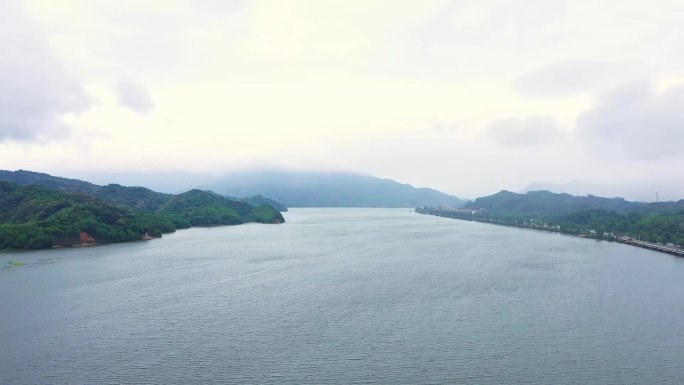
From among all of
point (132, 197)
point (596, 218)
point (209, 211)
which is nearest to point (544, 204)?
point (596, 218)

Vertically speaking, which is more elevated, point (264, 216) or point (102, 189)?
point (102, 189)

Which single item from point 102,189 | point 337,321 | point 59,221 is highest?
point 102,189

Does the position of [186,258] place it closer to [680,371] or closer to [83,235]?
[83,235]

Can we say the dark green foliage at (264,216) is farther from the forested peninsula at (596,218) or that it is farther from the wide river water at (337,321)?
the wide river water at (337,321)

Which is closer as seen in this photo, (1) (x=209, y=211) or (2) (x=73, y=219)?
(2) (x=73, y=219)

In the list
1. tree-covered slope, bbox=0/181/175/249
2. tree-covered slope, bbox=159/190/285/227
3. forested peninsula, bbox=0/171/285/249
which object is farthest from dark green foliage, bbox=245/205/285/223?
tree-covered slope, bbox=0/181/175/249

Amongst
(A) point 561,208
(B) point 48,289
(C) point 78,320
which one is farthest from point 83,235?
(A) point 561,208

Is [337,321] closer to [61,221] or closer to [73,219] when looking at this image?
[61,221]
